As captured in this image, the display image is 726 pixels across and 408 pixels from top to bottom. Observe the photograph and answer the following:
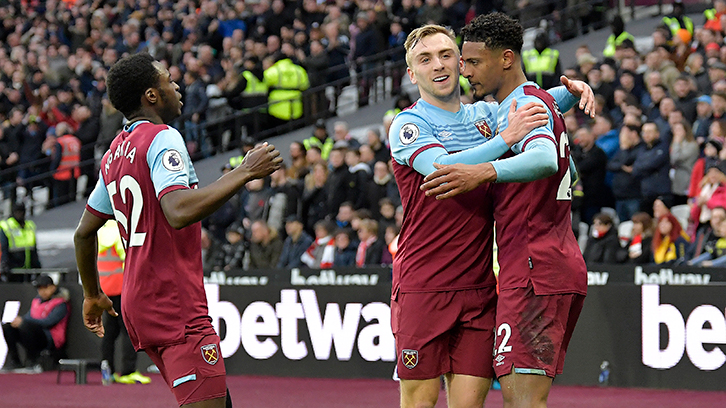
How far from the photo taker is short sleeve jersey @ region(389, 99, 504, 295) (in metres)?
4.82

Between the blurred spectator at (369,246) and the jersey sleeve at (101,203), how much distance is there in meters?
8.10

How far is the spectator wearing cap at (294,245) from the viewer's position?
14.2 metres

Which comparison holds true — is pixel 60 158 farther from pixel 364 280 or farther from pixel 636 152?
pixel 636 152

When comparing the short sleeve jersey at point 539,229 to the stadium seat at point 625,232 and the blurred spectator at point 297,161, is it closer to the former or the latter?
the stadium seat at point 625,232

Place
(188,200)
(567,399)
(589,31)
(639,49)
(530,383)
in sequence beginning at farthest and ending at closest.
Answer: (589,31)
(639,49)
(567,399)
(530,383)
(188,200)

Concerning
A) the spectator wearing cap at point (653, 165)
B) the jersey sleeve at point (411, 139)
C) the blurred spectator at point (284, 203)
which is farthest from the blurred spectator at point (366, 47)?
the jersey sleeve at point (411, 139)

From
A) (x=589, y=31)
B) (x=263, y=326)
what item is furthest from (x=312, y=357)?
(x=589, y=31)

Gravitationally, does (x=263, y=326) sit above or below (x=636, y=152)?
below

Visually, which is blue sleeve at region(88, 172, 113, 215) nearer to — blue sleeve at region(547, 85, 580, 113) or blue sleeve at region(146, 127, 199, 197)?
blue sleeve at region(146, 127, 199, 197)

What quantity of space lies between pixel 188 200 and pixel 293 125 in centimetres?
1543

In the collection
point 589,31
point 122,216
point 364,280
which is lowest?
point 364,280

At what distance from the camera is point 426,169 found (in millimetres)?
4637

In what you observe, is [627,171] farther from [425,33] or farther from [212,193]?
[212,193]

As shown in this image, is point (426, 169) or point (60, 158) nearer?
point (426, 169)
